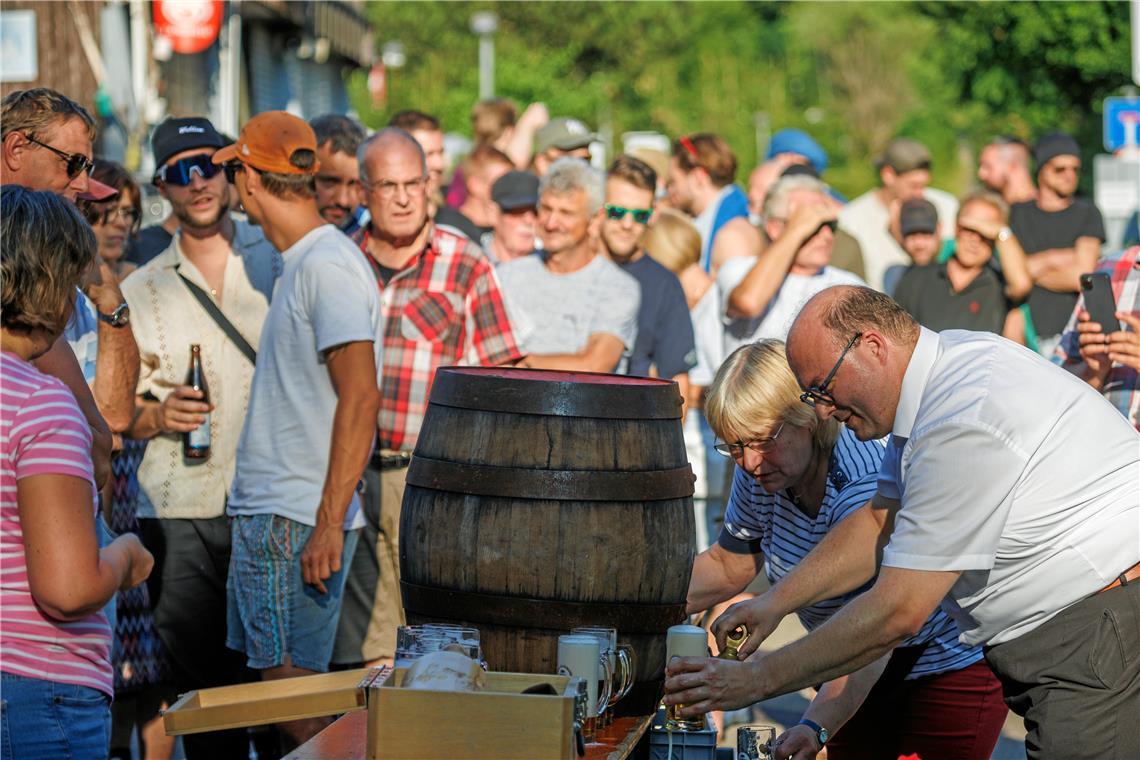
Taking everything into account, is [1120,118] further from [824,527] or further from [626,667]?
[626,667]

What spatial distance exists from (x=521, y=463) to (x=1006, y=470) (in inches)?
43.9

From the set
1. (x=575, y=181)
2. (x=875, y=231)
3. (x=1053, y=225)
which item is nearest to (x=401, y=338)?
(x=575, y=181)

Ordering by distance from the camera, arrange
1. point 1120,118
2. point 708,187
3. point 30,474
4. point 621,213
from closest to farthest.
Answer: point 30,474
point 621,213
point 708,187
point 1120,118

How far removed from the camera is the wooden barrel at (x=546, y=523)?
151 inches

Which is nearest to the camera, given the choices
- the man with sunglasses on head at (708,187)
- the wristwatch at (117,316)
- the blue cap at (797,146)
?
the wristwatch at (117,316)

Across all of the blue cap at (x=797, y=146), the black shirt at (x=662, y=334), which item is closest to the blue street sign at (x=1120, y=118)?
the blue cap at (x=797, y=146)

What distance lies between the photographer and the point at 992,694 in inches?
177

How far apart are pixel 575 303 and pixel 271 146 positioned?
198 centimetres

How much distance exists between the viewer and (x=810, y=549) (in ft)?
14.4

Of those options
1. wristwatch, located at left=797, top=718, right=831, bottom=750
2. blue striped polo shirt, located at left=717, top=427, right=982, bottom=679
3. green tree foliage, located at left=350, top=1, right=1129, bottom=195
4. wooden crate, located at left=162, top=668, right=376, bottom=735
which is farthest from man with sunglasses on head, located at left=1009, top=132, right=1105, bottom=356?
green tree foliage, located at left=350, top=1, right=1129, bottom=195

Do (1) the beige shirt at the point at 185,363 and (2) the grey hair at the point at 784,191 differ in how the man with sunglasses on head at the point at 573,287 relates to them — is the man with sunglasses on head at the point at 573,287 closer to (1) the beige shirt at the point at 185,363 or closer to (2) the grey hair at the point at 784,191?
(1) the beige shirt at the point at 185,363

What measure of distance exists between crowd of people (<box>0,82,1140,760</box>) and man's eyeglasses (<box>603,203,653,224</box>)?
1 cm

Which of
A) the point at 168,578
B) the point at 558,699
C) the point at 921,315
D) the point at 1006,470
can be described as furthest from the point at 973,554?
the point at 921,315

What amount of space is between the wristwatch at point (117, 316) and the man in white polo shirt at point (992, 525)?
2142 millimetres
